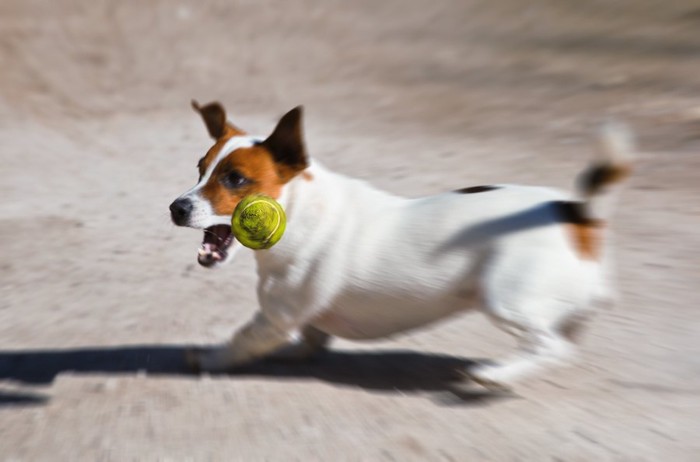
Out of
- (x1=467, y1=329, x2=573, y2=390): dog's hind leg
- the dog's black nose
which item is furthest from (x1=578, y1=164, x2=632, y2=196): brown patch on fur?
the dog's black nose

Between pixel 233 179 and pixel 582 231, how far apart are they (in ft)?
4.80

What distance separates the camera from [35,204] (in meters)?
7.73

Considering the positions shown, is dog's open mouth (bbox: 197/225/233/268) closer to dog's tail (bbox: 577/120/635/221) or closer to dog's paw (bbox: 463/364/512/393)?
dog's paw (bbox: 463/364/512/393)

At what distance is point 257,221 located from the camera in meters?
3.73

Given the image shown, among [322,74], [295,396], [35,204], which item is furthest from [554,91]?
[295,396]

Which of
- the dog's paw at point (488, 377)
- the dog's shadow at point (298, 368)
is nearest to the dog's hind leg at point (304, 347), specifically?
the dog's shadow at point (298, 368)

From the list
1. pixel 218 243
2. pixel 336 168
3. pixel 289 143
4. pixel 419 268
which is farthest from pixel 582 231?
pixel 336 168

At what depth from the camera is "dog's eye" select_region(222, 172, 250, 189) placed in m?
3.90

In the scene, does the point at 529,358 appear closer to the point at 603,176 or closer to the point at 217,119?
the point at 603,176

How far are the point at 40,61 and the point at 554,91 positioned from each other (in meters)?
6.44

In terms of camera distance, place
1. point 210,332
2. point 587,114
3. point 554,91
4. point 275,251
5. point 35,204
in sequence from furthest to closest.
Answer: point 554,91
point 587,114
point 35,204
point 210,332
point 275,251

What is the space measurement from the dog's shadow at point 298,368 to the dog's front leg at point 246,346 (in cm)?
7

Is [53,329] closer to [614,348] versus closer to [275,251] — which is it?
[275,251]

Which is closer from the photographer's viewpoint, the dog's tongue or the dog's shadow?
the dog's tongue
